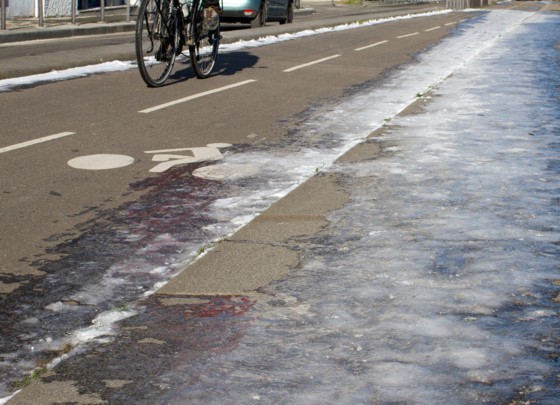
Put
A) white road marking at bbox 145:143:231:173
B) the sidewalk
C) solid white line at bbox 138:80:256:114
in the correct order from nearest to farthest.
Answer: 1. white road marking at bbox 145:143:231:173
2. solid white line at bbox 138:80:256:114
3. the sidewalk

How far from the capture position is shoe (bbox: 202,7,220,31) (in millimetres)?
12039

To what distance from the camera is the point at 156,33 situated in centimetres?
1130

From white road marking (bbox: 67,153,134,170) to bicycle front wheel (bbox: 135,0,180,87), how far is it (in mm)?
3536

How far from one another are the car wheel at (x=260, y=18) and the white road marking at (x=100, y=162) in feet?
62.6

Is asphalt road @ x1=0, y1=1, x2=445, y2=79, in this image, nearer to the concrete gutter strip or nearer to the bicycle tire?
the bicycle tire

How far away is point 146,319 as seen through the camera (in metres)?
4.11

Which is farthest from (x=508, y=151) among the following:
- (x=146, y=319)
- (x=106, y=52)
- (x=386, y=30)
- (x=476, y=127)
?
(x=386, y=30)

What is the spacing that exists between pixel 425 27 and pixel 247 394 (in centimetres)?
2753

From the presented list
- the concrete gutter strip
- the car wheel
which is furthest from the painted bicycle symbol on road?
the car wheel

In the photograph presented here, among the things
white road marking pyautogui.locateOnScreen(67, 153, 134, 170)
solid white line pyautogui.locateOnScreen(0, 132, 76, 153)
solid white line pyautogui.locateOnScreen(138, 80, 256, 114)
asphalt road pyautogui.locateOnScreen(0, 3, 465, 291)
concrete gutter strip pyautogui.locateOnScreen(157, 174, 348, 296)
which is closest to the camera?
concrete gutter strip pyautogui.locateOnScreen(157, 174, 348, 296)

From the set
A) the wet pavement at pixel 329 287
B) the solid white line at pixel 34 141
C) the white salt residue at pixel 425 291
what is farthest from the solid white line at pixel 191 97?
the white salt residue at pixel 425 291

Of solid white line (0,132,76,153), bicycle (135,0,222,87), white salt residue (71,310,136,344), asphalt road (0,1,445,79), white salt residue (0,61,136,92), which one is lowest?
white salt residue (71,310,136,344)

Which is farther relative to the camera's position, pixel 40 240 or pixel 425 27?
pixel 425 27

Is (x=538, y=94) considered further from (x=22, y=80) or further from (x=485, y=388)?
(x=485, y=388)
